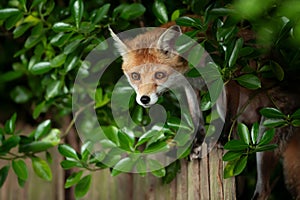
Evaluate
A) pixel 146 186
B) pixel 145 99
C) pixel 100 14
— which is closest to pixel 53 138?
pixel 146 186

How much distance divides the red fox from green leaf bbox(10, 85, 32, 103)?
1.18 metres

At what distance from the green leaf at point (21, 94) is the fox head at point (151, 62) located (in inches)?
46.5

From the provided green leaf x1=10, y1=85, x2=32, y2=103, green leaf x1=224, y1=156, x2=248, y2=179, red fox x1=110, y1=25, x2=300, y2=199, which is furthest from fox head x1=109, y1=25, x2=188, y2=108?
green leaf x1=10, y1=85, x2=32, y2=103

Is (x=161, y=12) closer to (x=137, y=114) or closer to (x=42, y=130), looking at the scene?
(x=137, y=114)

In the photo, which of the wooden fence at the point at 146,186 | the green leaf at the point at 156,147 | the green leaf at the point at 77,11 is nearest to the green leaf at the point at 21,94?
the wooden fence at the point at 146,186

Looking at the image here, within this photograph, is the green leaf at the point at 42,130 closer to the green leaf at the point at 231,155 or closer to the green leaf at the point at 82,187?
the green leaf at the point at 82,187

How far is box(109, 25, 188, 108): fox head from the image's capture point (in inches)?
84.4

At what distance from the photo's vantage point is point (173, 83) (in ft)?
7.53

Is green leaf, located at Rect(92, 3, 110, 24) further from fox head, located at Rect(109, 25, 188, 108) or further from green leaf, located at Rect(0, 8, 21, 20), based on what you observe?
green leaf, located at Rect(0, 8, 21, 20)

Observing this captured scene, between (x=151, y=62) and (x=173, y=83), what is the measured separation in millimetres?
Result: 130

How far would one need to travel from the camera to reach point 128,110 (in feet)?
7.86

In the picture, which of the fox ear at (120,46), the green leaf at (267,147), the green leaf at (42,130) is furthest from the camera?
the green leaf at (42,130)

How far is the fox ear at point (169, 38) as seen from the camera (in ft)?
6.88

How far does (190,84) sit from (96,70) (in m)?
0.49
